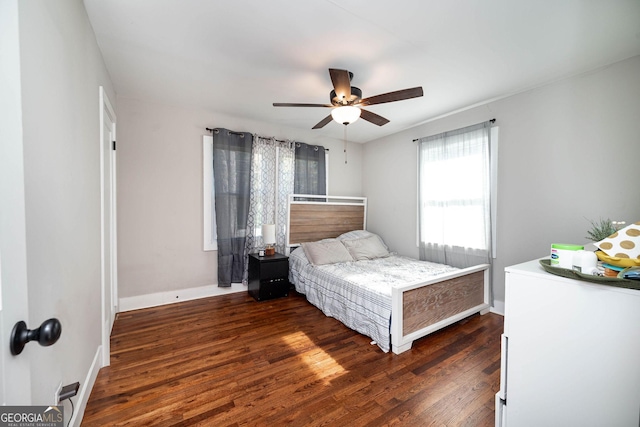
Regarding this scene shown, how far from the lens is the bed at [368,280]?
7.32ft

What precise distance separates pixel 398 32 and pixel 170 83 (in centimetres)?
232

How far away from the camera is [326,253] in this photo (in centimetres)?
356

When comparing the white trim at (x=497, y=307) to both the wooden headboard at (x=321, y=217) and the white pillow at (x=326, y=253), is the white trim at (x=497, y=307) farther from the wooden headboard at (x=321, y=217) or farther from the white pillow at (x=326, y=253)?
the wooden headboard at (x=321, y=217)

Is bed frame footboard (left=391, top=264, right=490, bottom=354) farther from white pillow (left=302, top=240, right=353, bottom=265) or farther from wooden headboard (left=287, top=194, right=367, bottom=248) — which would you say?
wooden headboard (left=287, top=194, right=367, bottom=248)

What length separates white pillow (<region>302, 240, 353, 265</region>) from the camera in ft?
11.4

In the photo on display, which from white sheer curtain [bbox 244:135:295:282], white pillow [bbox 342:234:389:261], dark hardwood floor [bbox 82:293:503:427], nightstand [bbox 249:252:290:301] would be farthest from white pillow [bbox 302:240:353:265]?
dark hardwood floor [bbox 82:293:503:427]

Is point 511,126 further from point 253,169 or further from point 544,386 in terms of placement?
point 253,169

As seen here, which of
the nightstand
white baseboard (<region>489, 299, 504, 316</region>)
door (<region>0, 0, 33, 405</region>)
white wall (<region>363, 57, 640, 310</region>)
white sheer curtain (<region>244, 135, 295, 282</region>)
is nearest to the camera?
door (<region>0, 0, 33, 405</region>)

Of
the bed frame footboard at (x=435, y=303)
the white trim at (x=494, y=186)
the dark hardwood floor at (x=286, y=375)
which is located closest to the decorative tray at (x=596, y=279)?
the dark hardwood floor at (x=286, y=375)

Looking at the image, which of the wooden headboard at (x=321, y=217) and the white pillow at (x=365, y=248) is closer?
the white pillow at (x=365, y=248)

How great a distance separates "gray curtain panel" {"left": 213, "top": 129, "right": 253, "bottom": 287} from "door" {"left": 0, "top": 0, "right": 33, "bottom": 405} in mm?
2774

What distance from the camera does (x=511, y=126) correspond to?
2.87 meters

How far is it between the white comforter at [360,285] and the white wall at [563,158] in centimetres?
97

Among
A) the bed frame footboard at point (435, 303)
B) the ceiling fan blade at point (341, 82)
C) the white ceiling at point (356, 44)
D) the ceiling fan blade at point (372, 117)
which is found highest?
the white ceiling at point (356, 44)
